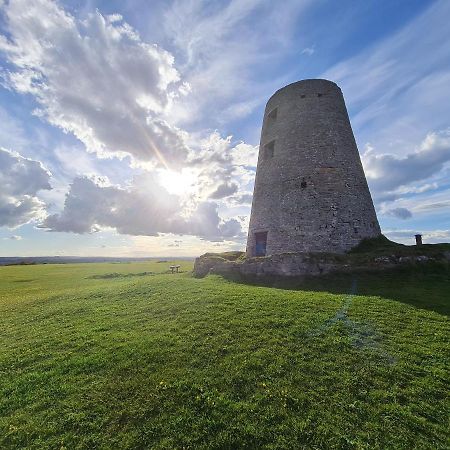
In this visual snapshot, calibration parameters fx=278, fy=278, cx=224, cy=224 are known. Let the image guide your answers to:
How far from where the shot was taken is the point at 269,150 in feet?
92.2

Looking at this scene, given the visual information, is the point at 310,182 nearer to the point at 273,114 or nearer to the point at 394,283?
the point at 273,114

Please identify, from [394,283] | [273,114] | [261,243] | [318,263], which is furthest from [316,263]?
[273,114]

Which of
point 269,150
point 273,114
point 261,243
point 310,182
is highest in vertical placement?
point 273,114

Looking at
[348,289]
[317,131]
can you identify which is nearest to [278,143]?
[317,131]

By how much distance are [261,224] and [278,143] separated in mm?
7836

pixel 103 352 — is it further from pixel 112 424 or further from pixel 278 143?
pixel 278 143

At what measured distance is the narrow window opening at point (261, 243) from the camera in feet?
84.4

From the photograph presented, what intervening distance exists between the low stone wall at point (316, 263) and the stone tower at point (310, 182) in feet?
10.7

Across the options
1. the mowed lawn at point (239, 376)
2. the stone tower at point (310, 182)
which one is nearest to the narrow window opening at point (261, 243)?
the stone tower at point (310, 182)

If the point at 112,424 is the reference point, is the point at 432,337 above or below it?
above

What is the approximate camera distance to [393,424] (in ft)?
20.7

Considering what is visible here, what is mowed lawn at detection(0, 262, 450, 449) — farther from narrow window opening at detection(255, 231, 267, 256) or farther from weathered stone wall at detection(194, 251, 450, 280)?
narrow window opening at detection(255, 231, 267, 256)

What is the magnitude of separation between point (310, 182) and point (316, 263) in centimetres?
771

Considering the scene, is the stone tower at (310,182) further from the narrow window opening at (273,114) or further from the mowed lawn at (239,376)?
the mowed lawn at (239,376)
